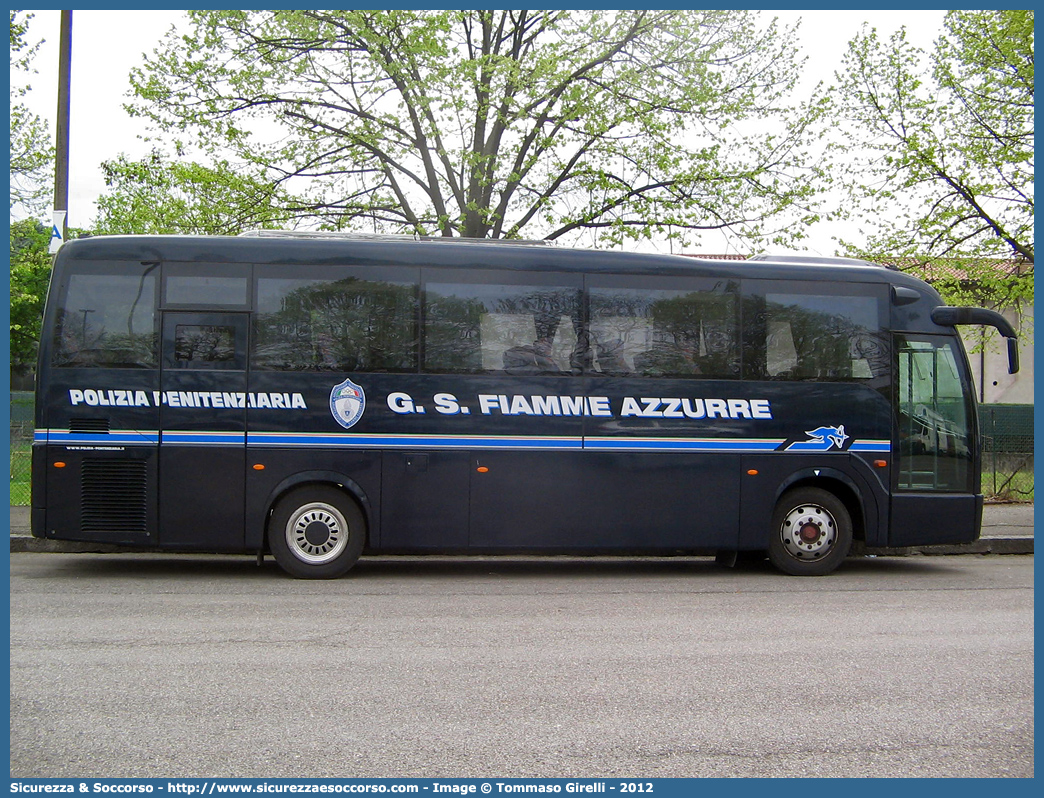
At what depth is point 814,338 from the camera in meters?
11.0

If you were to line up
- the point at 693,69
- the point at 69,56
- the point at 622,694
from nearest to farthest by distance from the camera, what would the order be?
the point at 622,694 < the point at 69,56 < the point at 693,69

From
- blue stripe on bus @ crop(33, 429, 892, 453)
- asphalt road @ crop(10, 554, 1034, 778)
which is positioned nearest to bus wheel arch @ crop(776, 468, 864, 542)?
blue stripe on bus @ crop(33, 429, 892, 453)

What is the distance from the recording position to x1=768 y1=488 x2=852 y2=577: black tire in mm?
10977

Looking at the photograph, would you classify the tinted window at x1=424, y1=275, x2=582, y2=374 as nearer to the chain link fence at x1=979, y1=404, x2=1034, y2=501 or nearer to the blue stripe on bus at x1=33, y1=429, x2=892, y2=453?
the blue stripe on bus at x1=33, y1=429, x2=892, y2=453

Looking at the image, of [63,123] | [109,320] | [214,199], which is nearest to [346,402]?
[109,320]

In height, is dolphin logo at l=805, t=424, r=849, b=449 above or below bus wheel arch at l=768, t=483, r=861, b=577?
above

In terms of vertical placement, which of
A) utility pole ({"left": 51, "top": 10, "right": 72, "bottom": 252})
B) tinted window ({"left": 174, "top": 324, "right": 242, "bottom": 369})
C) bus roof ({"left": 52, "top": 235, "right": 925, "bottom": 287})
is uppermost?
utility pole ({"left": 51, "top": 10, "right": 72, "bottom": 252})

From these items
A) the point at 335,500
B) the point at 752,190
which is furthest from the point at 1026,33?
the point at 335,500

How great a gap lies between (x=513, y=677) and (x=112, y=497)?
226 inches

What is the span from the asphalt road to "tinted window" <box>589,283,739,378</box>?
2.31 m

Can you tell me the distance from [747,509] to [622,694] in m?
5.42

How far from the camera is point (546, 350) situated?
10.5 m

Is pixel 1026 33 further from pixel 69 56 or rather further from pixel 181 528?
pixel 181 528

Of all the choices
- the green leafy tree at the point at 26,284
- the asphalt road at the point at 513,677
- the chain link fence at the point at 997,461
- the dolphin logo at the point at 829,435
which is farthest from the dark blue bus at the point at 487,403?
the green leafy tree at the point at 26,284
